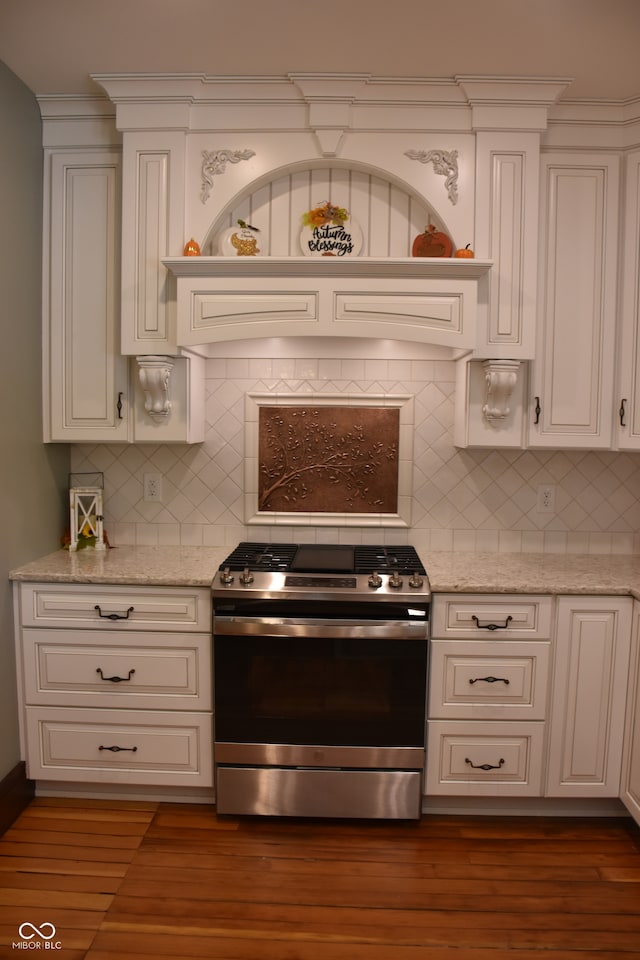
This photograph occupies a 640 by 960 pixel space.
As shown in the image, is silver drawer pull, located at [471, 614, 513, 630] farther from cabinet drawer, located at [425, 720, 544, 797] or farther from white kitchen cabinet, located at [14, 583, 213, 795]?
white kitchen cabinet, located at [14, 583, 213, 795]

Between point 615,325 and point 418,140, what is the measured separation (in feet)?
3.56

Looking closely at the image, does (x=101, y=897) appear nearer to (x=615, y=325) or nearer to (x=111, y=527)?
(x=111, y=527)

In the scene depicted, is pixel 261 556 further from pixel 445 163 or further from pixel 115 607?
pixel 445 163

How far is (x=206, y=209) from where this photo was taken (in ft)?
8.20

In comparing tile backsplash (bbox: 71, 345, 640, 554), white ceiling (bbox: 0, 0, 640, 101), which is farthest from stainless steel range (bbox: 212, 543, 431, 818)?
white ceiling (bbox: 0, 0, 640, 101)

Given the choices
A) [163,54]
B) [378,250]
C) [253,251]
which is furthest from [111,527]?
[163,54]

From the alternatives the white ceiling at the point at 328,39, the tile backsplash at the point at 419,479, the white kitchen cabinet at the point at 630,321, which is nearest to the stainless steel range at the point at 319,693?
the tile backsplash at the point at 419,479

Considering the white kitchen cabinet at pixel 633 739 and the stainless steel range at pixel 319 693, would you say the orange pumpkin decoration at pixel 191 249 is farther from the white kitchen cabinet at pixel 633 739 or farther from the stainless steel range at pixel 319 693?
the white kitchen cabinet at pixel 633 739

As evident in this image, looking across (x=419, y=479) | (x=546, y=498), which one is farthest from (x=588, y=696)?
(x=419, y=479)

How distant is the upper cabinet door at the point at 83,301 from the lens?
2.60 meters

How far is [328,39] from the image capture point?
2.18 m

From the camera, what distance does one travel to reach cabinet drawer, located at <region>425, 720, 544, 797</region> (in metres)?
2.38

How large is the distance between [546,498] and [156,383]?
5.91ft

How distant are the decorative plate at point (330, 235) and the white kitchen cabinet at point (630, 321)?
108 cm
